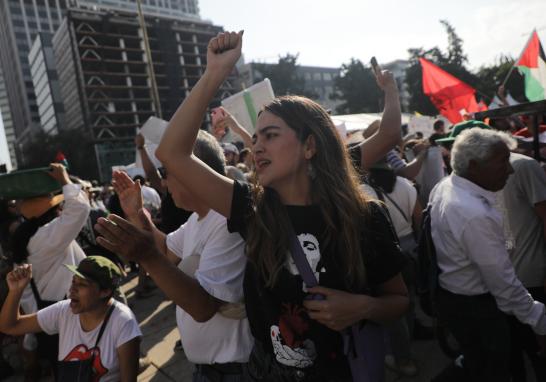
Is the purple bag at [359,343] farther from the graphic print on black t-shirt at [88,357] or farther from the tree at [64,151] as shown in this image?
the tree at [64,151]

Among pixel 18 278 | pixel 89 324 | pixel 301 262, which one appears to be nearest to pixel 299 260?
pixel 301 262

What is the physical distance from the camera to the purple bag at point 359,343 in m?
1.27

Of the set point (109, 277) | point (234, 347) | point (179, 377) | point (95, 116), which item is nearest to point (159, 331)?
point (179, 377)

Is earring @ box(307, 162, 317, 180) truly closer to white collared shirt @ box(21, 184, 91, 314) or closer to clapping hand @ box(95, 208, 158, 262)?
clapping hand @ box(95, 208, 158, 262)

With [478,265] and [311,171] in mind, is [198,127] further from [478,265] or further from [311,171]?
[478,265]

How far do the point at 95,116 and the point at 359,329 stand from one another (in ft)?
211

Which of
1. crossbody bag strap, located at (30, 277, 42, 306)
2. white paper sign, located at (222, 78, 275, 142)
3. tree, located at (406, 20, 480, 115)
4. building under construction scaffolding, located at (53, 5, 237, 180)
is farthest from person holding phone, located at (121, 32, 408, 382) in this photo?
building under construction scaffolding, located at (53, 5, 237, 180)

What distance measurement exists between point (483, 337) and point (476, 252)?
0.49 m

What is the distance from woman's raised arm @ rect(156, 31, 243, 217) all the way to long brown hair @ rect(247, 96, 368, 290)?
0.19 metres

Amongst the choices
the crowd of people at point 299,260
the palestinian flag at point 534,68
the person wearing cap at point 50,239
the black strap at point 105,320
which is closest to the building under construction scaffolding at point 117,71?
the palestinian flag at point 534,68

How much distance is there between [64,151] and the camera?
44375mm

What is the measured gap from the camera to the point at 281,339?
132 cm

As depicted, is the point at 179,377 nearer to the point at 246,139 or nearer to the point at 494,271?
the point at 246,139

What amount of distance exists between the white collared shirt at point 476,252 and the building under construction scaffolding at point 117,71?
5369 cm
